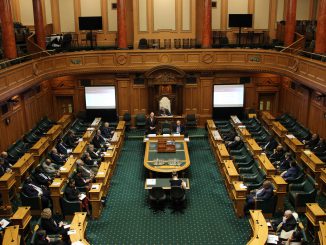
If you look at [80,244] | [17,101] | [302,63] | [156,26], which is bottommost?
[80,244]

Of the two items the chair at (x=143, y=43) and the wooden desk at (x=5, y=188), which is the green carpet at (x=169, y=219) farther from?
the chair at (x=143, y=43)

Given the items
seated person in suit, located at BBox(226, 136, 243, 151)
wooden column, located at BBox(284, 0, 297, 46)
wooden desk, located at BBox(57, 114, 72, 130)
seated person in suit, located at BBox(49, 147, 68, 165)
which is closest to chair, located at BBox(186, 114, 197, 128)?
seated person in suit, located at BBox(226, 136, 243, 151)

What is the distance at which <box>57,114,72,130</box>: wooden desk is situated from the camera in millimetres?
17859

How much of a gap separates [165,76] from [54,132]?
18.0ft

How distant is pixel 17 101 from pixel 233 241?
942cm

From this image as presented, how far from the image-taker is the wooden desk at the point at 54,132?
16.0 metres

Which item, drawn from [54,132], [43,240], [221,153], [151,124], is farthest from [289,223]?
[54,132]

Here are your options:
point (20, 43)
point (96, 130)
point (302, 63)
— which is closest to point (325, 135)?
point (302, 63)

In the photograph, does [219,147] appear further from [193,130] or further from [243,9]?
[243,9]

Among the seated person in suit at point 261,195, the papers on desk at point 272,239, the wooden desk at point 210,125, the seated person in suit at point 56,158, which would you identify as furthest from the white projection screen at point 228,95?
the papers on desk at point 272,239

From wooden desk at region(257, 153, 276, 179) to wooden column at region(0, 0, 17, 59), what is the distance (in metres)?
9.78

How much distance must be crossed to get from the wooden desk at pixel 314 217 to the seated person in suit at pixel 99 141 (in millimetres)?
8126

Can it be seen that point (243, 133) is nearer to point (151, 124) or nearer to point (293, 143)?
point (293, 143)

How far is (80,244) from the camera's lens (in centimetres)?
867
